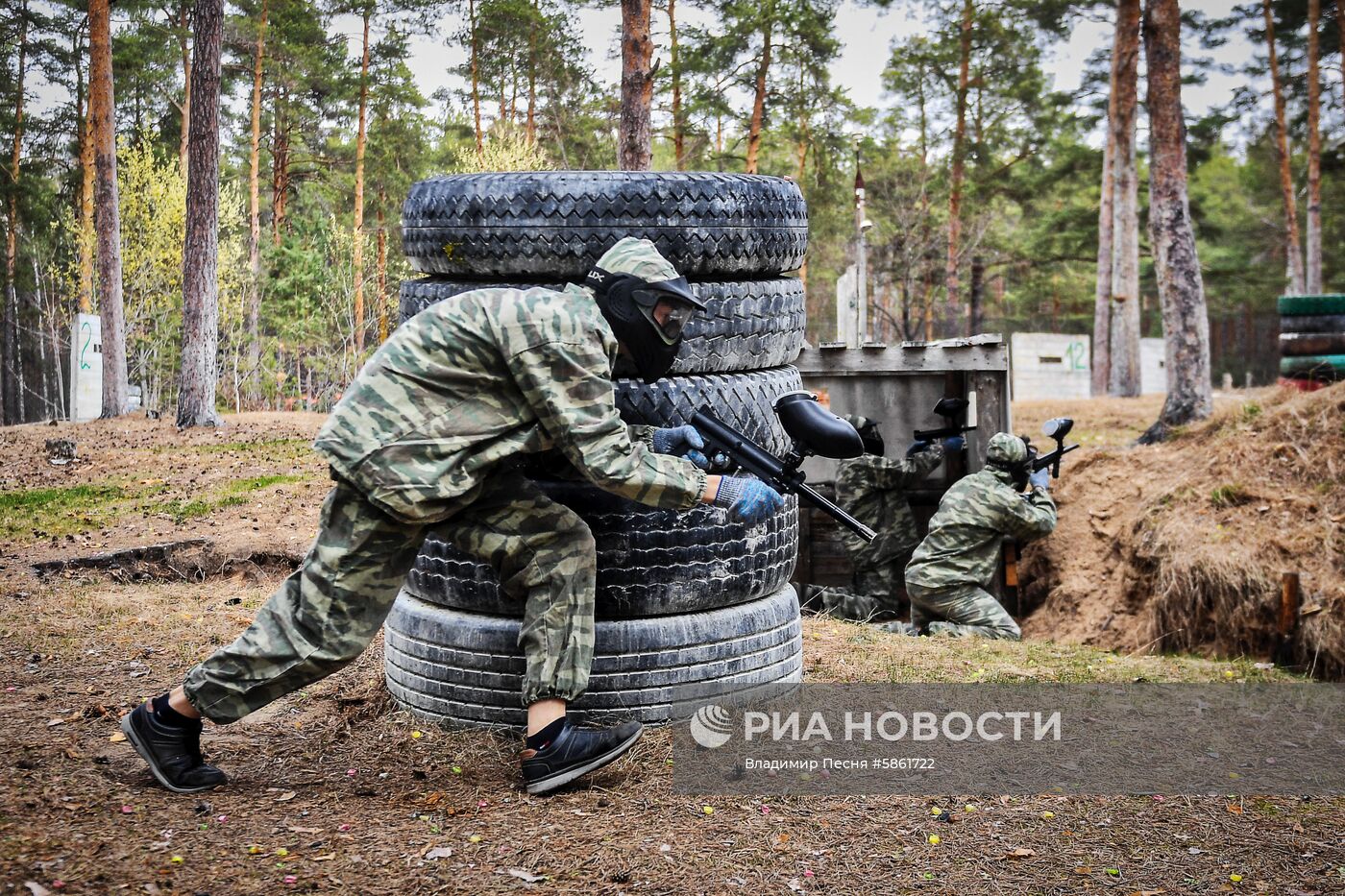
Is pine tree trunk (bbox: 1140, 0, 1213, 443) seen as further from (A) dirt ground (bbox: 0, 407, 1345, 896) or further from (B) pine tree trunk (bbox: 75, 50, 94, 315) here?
(B) pine tree trunk (bbox: 75, 50, 94, 315)

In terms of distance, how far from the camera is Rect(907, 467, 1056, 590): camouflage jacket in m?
8.88

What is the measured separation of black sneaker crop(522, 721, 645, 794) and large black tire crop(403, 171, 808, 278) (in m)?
1.71

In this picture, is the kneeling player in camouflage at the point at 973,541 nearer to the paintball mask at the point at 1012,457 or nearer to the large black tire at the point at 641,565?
the paintball mask at the point at 1012,457

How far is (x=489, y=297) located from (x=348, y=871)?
1.81 m

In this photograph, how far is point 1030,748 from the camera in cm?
461

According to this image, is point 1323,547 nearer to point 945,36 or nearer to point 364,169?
point 945,36

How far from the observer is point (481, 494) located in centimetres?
401

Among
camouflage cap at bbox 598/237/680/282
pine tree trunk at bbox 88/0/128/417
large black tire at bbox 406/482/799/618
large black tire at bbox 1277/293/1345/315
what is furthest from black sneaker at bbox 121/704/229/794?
pine tree trunk at bbox 88/0/128/417

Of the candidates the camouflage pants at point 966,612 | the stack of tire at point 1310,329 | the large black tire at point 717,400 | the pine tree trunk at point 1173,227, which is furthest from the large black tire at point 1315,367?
the large black tire at point 717,400

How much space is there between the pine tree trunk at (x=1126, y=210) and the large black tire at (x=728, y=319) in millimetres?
17238

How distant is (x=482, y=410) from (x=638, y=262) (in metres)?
0.76

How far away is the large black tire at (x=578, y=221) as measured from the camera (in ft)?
14.5

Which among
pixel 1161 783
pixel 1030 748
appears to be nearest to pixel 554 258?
pixel 1030 748

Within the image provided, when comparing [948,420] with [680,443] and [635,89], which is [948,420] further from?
[680,443]
